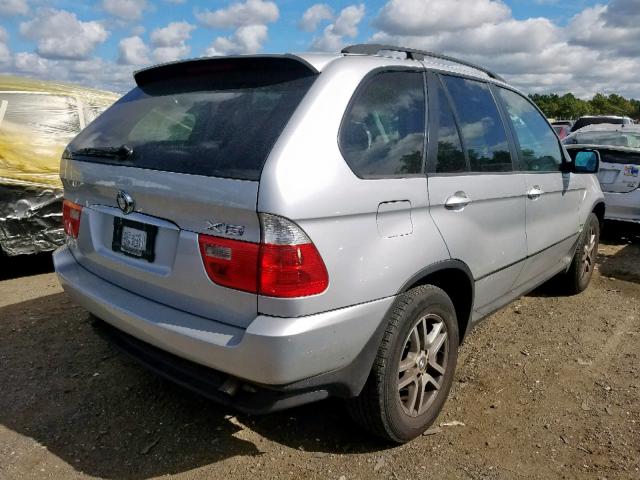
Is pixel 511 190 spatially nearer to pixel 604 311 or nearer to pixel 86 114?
pixel 604 311

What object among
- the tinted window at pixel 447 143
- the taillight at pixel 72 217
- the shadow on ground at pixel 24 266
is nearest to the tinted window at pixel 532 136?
the tinted window at pixel 447 143

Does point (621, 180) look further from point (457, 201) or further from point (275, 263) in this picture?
point (275, 263)

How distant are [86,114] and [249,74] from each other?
4032 mm

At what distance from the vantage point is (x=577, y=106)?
102 meters

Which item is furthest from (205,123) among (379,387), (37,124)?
(37,124)

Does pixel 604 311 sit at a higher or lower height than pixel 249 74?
lower

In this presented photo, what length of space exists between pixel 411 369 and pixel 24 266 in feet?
15.1

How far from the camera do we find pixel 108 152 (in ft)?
8.31

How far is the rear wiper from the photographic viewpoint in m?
2.42

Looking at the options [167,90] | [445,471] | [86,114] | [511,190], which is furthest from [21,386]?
[86,114]

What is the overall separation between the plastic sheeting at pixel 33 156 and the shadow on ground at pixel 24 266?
0.63m

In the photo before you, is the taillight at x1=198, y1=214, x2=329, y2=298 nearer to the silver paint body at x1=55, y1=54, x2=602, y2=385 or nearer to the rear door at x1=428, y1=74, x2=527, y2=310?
the silver paint body at x1=55, y1=54, x2=602, y2=385

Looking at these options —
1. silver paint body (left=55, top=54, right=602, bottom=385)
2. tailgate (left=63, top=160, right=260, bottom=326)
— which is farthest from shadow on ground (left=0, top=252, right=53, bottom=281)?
tailgate (left=63, top=160, right=260, bottom=326)

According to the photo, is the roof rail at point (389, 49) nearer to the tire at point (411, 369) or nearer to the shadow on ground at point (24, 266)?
the tire at point (411, 369)
